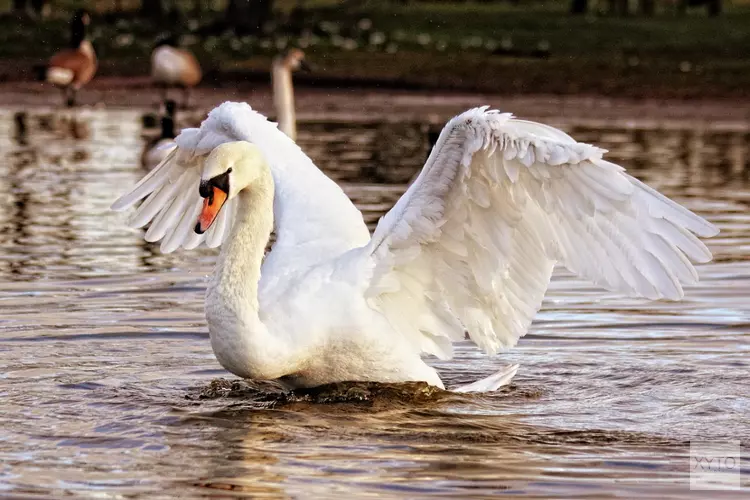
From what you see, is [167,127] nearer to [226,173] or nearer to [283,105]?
[283,105]

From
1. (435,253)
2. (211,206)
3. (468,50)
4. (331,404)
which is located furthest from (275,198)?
(468,50)

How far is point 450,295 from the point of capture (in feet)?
26.7

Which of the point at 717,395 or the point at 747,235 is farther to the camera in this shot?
the point at 747,235

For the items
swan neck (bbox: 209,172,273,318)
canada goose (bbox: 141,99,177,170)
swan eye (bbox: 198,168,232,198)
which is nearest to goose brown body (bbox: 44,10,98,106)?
canada goose (bbox: 141,99,177,170)

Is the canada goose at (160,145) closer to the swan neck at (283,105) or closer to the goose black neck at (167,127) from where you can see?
the goose black neck at (167,127)

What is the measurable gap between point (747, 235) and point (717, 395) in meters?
5.32

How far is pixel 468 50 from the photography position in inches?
1282

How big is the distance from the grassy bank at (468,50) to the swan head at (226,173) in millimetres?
20133

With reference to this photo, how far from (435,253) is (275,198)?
1.21 m

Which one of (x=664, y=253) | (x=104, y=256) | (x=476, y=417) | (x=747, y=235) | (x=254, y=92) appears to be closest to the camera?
(x=664, y=253)

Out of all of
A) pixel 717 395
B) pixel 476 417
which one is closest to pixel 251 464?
pixel 476 417

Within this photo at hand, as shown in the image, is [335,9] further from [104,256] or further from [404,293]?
[404,293]

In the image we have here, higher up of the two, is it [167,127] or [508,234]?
[508,234]

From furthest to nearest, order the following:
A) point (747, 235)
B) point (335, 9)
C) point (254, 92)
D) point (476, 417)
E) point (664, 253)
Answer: point (335, 9), point (254, 92), point (747, 235), point (476, 417), point (664, 253)
